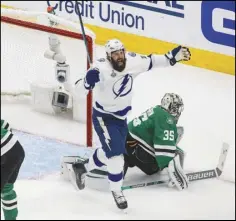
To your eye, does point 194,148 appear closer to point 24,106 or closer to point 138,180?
point 138,180

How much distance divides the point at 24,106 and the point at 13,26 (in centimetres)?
55

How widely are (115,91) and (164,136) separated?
431mm

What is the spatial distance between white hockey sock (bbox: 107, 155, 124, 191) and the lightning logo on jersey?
0.95ft

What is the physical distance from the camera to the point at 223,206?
464 centimetres

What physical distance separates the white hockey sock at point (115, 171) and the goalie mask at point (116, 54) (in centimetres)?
41

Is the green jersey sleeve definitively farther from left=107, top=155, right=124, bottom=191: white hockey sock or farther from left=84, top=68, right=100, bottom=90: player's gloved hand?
left=84, top=68, right=100, bottom=90: player's gloved hand

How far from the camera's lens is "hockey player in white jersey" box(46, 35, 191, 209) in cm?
433

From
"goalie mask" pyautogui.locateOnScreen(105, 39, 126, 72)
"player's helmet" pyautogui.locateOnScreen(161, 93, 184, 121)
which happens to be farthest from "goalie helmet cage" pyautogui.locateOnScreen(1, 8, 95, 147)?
"goalie mask" pyautogui.locateOnScreen(105, 39, 126, 72)

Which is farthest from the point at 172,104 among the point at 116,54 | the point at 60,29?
the point at 60,29

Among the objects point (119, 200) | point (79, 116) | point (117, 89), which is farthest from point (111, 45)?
point (79, 116)

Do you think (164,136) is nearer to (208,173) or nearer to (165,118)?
(165,118)

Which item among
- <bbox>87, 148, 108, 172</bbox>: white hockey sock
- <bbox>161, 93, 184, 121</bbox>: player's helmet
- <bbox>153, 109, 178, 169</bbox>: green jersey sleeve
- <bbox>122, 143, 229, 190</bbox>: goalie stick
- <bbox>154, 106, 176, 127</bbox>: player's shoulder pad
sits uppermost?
<bbox>161, 93, 184, 121</bbox>: player's helmet

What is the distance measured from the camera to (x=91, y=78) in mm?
4273

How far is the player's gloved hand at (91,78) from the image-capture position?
14.0 ft
